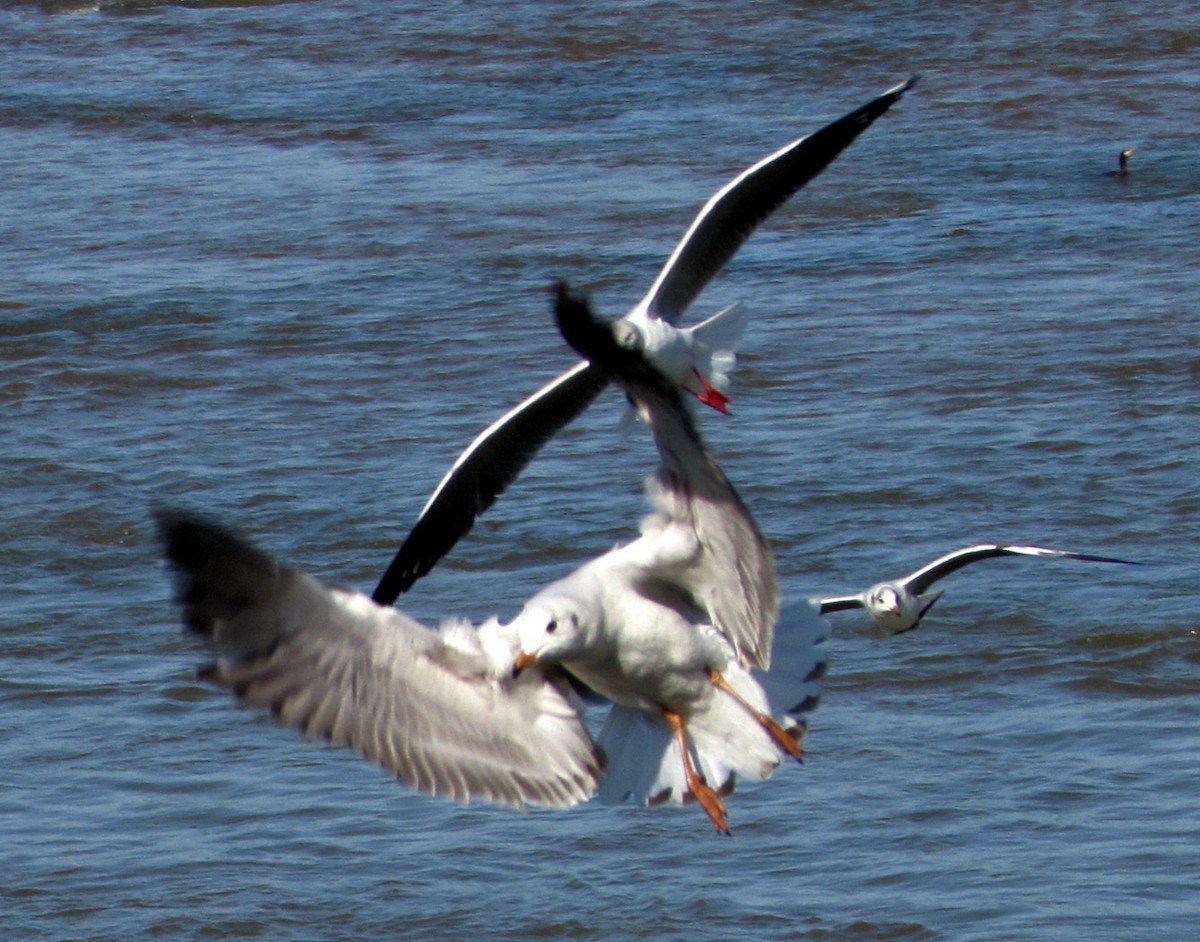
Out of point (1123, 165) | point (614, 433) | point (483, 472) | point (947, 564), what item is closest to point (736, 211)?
point (483, 472)

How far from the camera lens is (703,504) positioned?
476 cm

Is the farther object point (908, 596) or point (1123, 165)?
point (1123, 165)

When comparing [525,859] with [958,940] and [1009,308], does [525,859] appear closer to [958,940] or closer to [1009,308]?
[958,940]

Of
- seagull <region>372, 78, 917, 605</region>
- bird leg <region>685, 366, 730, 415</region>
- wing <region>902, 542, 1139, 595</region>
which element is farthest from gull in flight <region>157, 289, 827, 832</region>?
bird leg <region>685, 366, 730, 415</region>

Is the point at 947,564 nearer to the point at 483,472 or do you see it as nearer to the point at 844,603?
the point at 844,603

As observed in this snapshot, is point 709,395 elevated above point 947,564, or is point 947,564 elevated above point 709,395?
point 709,395

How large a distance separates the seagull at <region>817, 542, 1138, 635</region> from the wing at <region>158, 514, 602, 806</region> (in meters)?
1.59

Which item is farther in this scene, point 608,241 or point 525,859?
point 608,241

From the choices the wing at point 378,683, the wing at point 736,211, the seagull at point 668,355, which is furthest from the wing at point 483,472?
the wing at point 378,683

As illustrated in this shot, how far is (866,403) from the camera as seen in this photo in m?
9.48

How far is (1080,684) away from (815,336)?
3.99 meters

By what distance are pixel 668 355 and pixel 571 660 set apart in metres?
2.37

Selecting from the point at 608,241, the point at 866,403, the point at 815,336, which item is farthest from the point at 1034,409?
the point at 608,241

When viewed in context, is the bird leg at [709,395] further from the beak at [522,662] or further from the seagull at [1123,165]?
the seagull at [1123,165]
